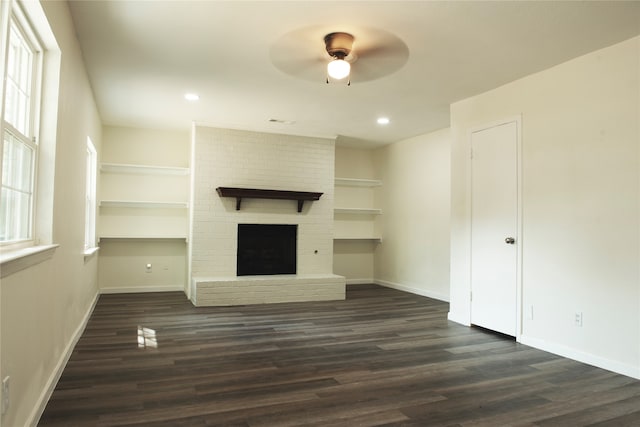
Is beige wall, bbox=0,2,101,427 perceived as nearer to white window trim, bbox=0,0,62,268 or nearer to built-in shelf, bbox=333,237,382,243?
white window trim, bbox=0,0,62,268

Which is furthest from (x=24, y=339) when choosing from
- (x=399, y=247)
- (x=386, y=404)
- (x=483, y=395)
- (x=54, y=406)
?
(x=399, y=247)

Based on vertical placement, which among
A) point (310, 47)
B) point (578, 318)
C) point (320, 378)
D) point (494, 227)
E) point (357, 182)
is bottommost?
point (320, 378)

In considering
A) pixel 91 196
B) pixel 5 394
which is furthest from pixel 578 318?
pixel 91 196

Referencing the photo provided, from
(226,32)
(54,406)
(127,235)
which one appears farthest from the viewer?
(127,235)

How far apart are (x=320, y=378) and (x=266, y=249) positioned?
3.43m

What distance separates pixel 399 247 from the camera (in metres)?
7.02

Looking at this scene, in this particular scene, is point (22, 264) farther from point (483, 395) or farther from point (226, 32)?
point (483, 395)

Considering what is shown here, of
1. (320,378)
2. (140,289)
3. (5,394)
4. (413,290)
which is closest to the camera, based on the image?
(5,394)

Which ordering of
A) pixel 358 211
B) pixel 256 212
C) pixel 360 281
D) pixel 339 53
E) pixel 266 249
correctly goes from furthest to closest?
pixel 360 281, pixel 358 211, pixel 266 249, pixel 256 212, pixel 339 53

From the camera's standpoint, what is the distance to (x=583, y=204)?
3.40 m

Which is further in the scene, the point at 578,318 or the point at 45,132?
the point at 578,318

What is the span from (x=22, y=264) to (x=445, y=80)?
3632mm

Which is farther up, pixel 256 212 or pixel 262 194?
pixel 262 194

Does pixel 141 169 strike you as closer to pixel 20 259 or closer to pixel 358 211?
pixel 358 211
